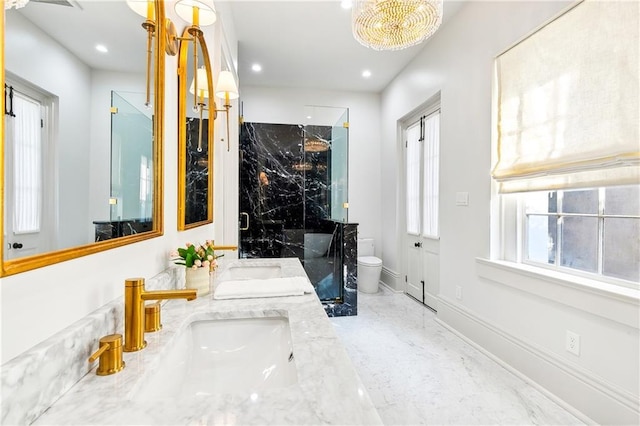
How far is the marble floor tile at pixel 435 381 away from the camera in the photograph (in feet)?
5.44

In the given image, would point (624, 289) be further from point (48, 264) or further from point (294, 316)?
point (48, 264)

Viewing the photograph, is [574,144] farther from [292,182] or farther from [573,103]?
[292,182]

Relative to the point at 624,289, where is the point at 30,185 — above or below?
above

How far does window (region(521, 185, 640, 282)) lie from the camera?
1542 mm

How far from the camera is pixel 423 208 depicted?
12.0 ft

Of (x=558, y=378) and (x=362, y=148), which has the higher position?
(x=362, y=148)

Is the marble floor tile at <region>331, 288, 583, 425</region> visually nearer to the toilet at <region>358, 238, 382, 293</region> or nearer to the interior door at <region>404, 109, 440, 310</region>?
the interior door at <region>404, 109, 440, 310</region>

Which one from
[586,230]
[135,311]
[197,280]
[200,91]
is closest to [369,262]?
[586,230]

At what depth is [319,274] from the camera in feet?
12.0

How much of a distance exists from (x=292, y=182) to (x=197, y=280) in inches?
123

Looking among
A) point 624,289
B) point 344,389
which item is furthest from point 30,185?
point 624,289

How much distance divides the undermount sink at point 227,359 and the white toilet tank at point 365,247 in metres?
3.60

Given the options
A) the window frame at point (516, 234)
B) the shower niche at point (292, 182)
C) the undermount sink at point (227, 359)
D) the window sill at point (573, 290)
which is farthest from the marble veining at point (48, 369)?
the shower niche at point (292, 182)

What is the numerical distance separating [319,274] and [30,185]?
10.8 ft
